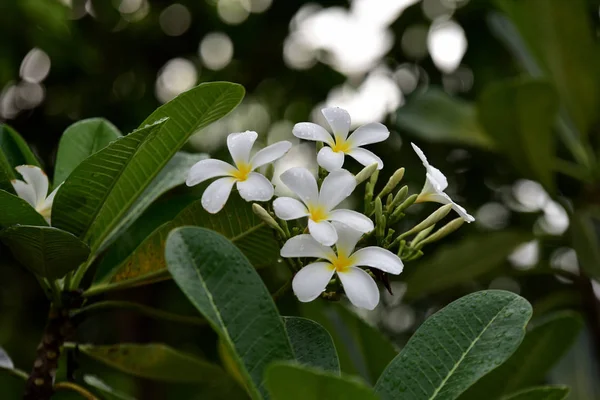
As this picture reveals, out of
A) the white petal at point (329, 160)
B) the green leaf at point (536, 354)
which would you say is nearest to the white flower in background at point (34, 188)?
the white petal at point (329, 160)

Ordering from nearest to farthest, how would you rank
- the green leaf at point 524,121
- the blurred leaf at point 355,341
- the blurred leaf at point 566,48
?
the blurred leaf at point 355,341, the green leaf at point 524,121, the blurred leaf at point 566,48

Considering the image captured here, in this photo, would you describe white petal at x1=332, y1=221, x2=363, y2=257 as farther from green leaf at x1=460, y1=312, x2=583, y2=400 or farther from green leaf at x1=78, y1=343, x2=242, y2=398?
green leaf at x1=460, y1=312, x2=583, y2=400

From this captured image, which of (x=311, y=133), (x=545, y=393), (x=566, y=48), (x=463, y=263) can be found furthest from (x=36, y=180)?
(x=566, y=48)

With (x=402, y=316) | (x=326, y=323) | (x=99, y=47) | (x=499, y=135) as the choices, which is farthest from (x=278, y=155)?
(x=99, y=47)

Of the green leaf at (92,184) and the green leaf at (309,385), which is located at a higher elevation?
the green leaf at (92,184)

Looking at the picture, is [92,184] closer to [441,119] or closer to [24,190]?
[24,190]

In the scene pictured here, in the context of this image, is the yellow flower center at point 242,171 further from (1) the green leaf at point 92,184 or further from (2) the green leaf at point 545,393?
(2) the green leaf at point 545,393

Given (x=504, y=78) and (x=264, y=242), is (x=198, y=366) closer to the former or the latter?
(x=264, y=242)
